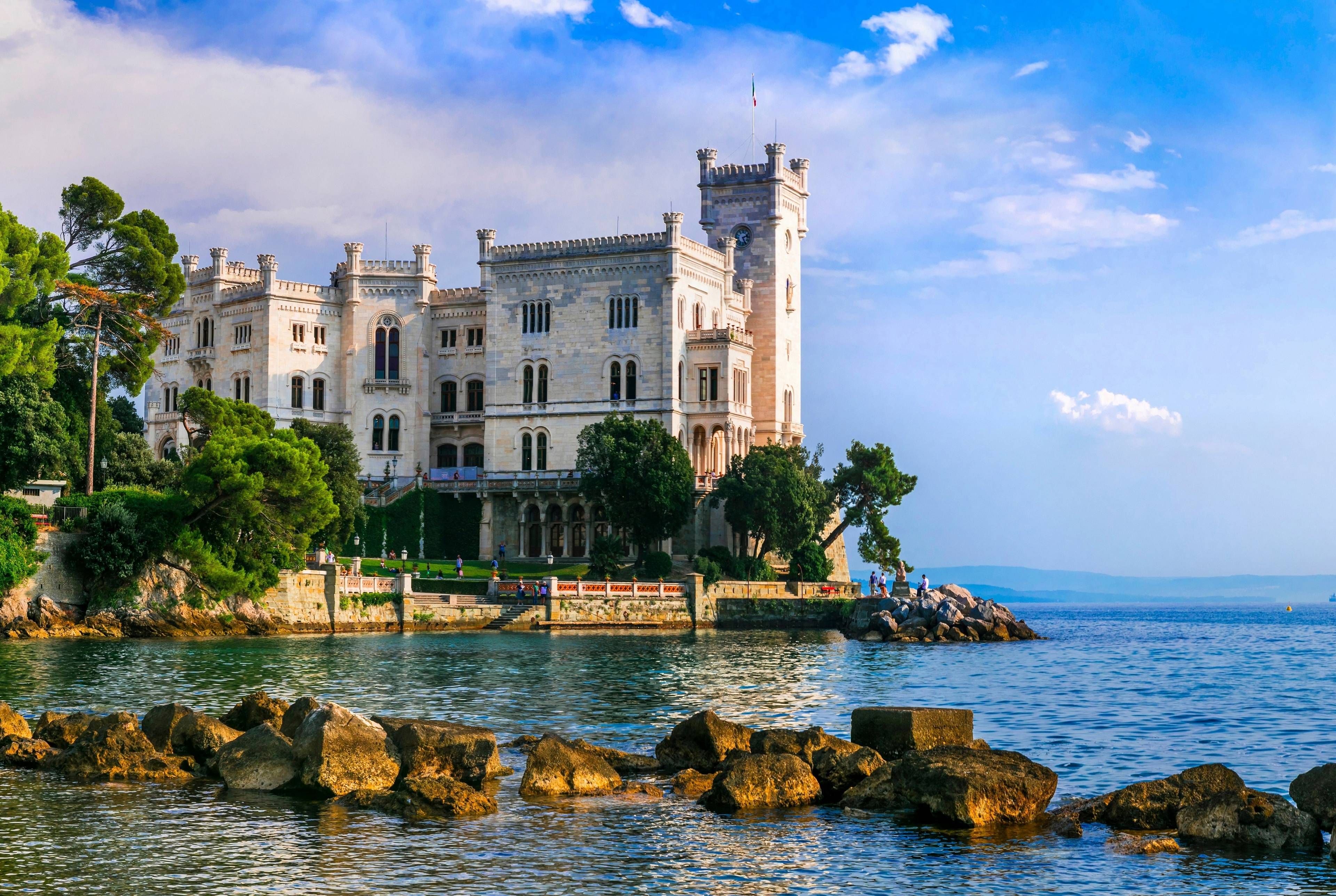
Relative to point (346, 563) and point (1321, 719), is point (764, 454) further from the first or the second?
point (1321, 719)

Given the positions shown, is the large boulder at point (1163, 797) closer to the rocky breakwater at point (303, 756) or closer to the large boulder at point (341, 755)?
the rocky breakwater at point (303, 756)

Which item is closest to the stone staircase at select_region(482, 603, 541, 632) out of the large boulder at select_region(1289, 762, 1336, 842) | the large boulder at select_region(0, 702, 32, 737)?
the large boulder at select_region(0, 702, 32, 737)

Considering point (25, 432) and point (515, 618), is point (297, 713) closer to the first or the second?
point (25, 432)

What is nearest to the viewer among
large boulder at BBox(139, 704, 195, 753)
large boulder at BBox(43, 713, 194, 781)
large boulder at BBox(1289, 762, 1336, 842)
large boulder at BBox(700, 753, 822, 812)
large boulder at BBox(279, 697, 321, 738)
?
large boulder at BBox(1289, 762, 1336, 842)

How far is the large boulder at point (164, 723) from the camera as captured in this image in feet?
76.8

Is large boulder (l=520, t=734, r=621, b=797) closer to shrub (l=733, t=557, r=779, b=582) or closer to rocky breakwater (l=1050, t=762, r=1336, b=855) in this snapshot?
rocky breakwater (l=1050, t=762, r=1336, b=855)

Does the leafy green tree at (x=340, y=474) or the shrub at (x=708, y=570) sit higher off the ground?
the leafy green tree at (x=340, y=474)

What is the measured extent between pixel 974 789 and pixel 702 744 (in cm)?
544

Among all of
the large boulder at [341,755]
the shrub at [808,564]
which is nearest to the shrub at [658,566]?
the shrub at [808,564]

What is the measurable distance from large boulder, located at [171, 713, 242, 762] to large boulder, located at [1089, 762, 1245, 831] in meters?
13.1

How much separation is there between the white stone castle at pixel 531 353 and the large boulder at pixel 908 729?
5231 cm

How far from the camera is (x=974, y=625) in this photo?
65.5 metres

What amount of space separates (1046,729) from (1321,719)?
301 inches

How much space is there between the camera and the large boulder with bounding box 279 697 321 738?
2283 cm
